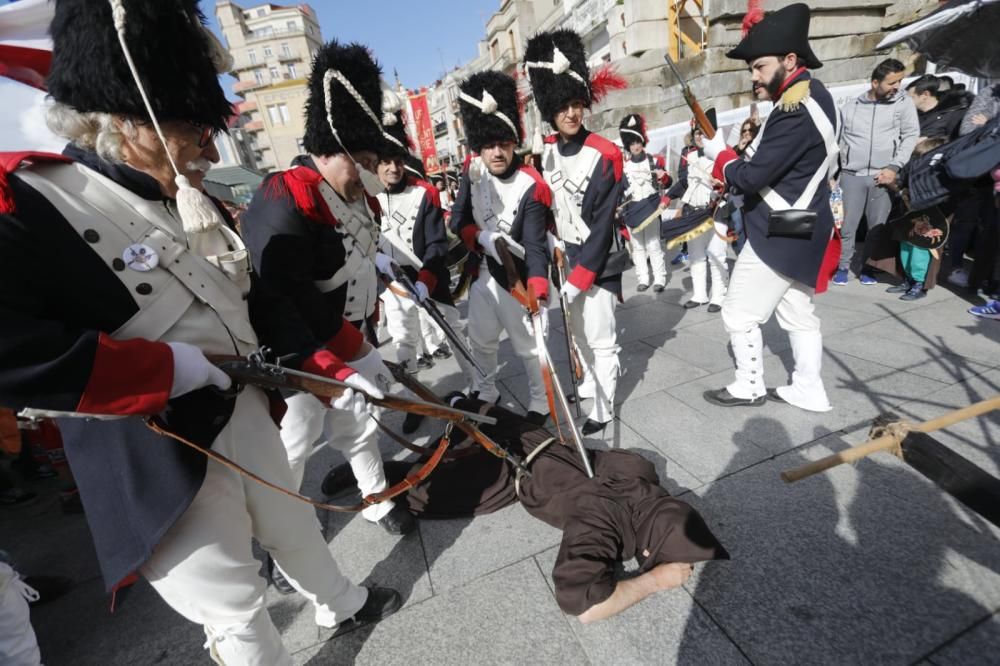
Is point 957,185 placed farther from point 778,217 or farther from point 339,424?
point 339,424

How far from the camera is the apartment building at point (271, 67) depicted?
50750mm

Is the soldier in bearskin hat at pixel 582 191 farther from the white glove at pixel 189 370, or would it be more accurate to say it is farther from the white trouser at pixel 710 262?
the white trouser at pixel 710 262

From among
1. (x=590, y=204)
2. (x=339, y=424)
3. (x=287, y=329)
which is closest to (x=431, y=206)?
(x=590, y=204)

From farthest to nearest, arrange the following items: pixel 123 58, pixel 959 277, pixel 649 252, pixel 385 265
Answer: pixel 649 252 → pixel 959 277 → pixel 385 265 → pixel 123 58

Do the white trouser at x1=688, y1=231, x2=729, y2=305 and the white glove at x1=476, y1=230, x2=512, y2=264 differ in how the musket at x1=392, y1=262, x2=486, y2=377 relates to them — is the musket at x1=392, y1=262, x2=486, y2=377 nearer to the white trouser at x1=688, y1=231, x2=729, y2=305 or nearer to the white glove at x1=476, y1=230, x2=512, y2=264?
the white glove at x1=476, y1=230, x2=512, y2=264

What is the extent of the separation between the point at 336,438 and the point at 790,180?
3.14 metres

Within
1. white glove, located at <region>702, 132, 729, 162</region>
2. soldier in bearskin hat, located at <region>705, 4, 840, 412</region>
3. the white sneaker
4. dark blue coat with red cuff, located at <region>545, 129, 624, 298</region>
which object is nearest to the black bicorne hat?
soldier in bearskin hat, located at <region>705, 4, 840, 412</region>

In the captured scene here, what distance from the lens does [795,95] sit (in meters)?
2.62

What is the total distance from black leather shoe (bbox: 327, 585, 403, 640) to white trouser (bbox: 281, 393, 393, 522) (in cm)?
49

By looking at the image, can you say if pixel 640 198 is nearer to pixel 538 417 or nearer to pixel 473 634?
pixel 538 417

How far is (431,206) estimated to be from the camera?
14.0 feet

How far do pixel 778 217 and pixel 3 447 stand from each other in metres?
5.62

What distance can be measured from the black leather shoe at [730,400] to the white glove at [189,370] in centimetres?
327

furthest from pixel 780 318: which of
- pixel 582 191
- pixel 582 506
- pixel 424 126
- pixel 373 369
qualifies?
pixel 424 126
